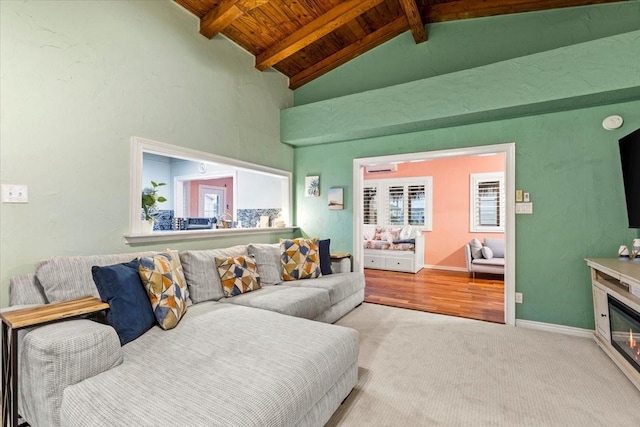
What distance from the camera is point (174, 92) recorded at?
295cm

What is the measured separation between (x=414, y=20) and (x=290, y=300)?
3341 millimetres

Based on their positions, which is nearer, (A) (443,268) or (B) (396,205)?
Result: (A) (443,268)

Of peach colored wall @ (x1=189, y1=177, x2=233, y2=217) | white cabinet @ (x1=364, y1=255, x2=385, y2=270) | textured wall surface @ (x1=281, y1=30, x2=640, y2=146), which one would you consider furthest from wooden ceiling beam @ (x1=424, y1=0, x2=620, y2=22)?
peach colored wall @ (x1=189, y1=177, x2=233, y2=217)

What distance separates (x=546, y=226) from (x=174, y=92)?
4104mm

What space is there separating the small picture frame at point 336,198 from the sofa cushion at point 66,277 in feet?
A: 9.47

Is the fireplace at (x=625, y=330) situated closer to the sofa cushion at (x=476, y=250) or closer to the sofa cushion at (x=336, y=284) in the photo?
the sofa cushion at (x=336, y=284)

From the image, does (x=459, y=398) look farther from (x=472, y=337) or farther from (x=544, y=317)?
(x=544, y=317)

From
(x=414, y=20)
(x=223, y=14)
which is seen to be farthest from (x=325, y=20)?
(x=223, y=14)

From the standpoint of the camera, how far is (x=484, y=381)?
2.09 meters

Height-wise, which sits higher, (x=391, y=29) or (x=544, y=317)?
(x=391, y=29)

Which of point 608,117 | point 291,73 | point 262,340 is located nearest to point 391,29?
point 291,73

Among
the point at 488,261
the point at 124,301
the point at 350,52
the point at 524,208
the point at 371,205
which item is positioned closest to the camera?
the point at 124,301

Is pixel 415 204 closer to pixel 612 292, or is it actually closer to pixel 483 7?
pixel 483 7

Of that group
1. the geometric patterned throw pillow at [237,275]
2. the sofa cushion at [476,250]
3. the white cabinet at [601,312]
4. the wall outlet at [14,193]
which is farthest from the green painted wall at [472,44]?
the wall outlet at [14,193]
